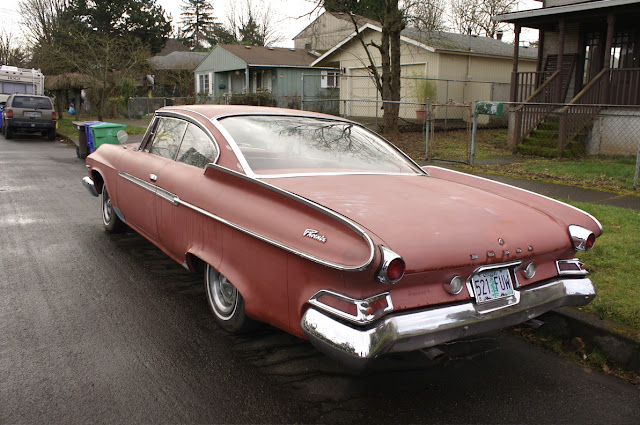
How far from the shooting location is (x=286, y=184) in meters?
3.48

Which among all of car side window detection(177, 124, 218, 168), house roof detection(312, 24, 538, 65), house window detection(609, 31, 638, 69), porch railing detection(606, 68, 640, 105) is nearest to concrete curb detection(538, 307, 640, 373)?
car side window detection(177, 124, 218, 168)

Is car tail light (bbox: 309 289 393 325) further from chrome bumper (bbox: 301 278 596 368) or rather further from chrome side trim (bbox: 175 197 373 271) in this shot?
chrome side trim (bbox: 175 197 373 271)

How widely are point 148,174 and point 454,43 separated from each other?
2391 centimetres

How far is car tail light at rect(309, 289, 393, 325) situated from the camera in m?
2.61

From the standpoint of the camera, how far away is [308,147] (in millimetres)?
4211

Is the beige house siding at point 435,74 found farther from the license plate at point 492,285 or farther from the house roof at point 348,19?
the license plate at point 492,285

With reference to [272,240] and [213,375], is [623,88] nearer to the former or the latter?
[272,240]

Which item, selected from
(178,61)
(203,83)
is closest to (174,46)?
(178,61)

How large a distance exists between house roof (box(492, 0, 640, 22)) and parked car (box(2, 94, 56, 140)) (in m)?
16.4

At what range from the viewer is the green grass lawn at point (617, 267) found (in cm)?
391

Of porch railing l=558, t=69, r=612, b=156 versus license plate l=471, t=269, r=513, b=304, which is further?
porch railing l=558, t=69, r=612, b=156

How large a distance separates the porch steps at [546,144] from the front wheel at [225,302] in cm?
1147

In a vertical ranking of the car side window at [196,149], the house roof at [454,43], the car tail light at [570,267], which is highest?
the house roof at [454,43]

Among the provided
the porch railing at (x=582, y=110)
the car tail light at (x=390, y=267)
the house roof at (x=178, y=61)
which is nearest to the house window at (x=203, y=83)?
the house roof at (x=178, y=61)
